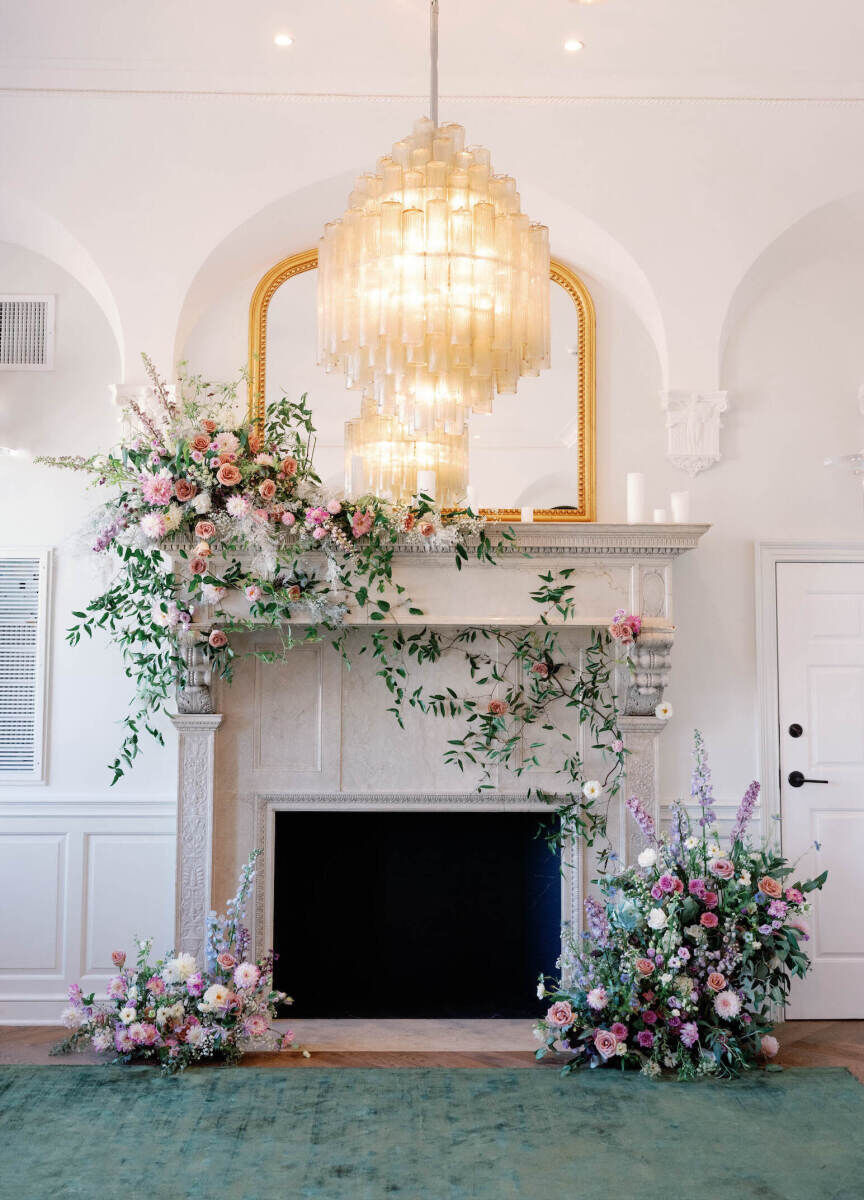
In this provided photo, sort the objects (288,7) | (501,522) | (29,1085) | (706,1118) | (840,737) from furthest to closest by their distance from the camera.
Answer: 1. (840,737)
2. (501,522)
3. (288,7)
4. (29,1085)
5. (706,1118)

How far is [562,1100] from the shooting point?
336 centimetres

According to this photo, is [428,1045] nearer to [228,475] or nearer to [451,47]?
[228,475]

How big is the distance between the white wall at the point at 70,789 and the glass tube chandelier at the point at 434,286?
2183 mm

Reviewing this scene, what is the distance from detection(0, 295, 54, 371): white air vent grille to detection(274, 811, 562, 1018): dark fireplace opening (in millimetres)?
2324

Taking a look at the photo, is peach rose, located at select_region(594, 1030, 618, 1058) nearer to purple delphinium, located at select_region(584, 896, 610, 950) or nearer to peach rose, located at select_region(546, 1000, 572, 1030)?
peach rose, located at select_region(546, 1000, 572, 1030)

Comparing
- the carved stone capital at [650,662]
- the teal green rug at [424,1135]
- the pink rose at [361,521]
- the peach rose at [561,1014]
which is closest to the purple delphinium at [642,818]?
the carved stone capital at [650,662]

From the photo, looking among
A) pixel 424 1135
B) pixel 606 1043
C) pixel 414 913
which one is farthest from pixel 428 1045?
pixel 424 1135

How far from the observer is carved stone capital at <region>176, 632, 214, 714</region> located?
4035 mm

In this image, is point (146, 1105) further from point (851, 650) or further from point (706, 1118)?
point (851, 650)

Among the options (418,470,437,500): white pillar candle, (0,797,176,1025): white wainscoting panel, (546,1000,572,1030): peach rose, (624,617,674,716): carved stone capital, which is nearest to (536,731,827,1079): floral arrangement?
(546,1000,572,1030): peach rose

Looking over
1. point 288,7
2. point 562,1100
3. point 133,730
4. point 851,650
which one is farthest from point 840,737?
point 288,7

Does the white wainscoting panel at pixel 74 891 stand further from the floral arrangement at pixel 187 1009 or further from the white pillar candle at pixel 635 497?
the white pillar candle at pixel 635 497

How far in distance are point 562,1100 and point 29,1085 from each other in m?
1.82

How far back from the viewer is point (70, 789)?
172 inches
